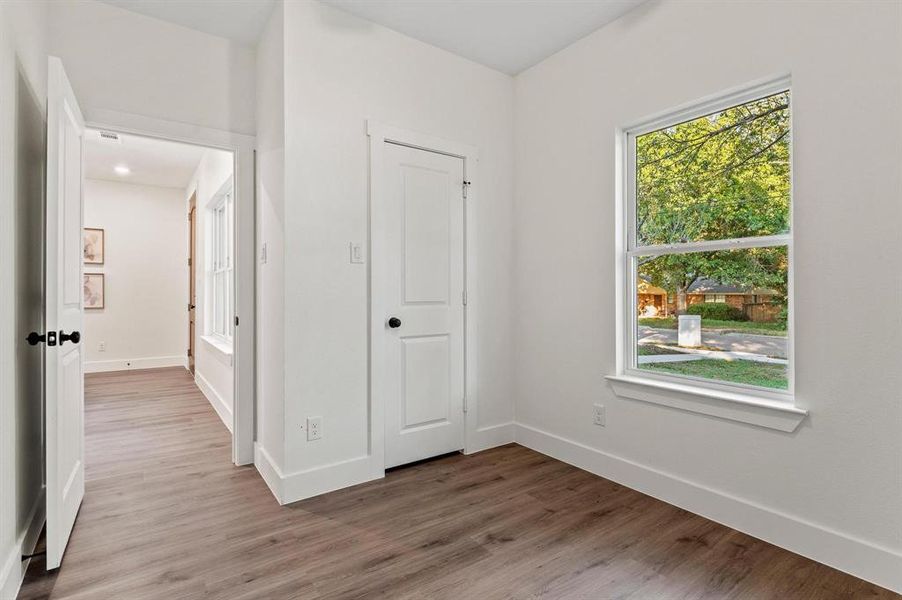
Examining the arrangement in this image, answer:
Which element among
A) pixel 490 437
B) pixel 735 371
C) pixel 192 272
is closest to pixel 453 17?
pixel 735 371

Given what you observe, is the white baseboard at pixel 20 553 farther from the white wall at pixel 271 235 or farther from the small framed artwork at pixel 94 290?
the small framed artwork at pixel 94 290

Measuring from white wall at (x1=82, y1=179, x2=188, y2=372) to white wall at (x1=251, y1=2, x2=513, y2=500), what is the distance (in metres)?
5.27

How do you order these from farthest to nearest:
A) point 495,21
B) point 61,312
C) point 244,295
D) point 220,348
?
point 220,348 < point 244,295 < point 495,21 < point 61,312

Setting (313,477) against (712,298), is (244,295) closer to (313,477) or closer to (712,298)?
(313,477)

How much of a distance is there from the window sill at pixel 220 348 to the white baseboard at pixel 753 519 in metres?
2.74

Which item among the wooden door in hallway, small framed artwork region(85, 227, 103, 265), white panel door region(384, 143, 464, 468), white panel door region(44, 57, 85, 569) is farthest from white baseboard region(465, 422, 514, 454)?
small framed artwork region(85, 227, 103, 265)

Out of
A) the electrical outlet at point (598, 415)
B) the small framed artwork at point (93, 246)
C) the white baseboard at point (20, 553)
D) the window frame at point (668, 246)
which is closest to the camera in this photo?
the white baseboard at point (20, 553)

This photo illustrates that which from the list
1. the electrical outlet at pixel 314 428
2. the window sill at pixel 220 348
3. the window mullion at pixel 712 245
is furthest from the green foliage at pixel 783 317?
the window sill at pixel 220 348

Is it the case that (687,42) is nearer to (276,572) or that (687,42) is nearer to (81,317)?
(276,572)

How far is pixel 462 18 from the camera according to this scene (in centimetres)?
277

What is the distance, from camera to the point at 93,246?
6.46 metres

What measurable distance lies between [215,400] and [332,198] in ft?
9.40

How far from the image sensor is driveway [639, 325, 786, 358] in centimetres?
216

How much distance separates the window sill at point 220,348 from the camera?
387cm
